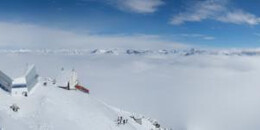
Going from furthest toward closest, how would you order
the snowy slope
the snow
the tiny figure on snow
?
the snow → the tiny figure on snow → the snowy slope

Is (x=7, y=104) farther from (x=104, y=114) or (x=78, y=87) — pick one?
(x=78, y=87)

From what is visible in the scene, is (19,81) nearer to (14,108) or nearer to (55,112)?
(14,108)

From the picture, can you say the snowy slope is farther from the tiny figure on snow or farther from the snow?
the snow

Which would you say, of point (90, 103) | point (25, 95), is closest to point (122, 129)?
point (90, 103)

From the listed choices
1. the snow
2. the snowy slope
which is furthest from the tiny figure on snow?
the snow

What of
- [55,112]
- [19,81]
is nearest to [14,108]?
[55,112]

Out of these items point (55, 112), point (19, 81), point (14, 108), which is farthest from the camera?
point (19, 81)

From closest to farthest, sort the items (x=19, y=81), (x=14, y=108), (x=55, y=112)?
(x=14, y=108), (x=55, y=112), (x=19, y=81)

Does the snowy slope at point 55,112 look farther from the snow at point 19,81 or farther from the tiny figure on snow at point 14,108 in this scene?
the snow at point 19,81
